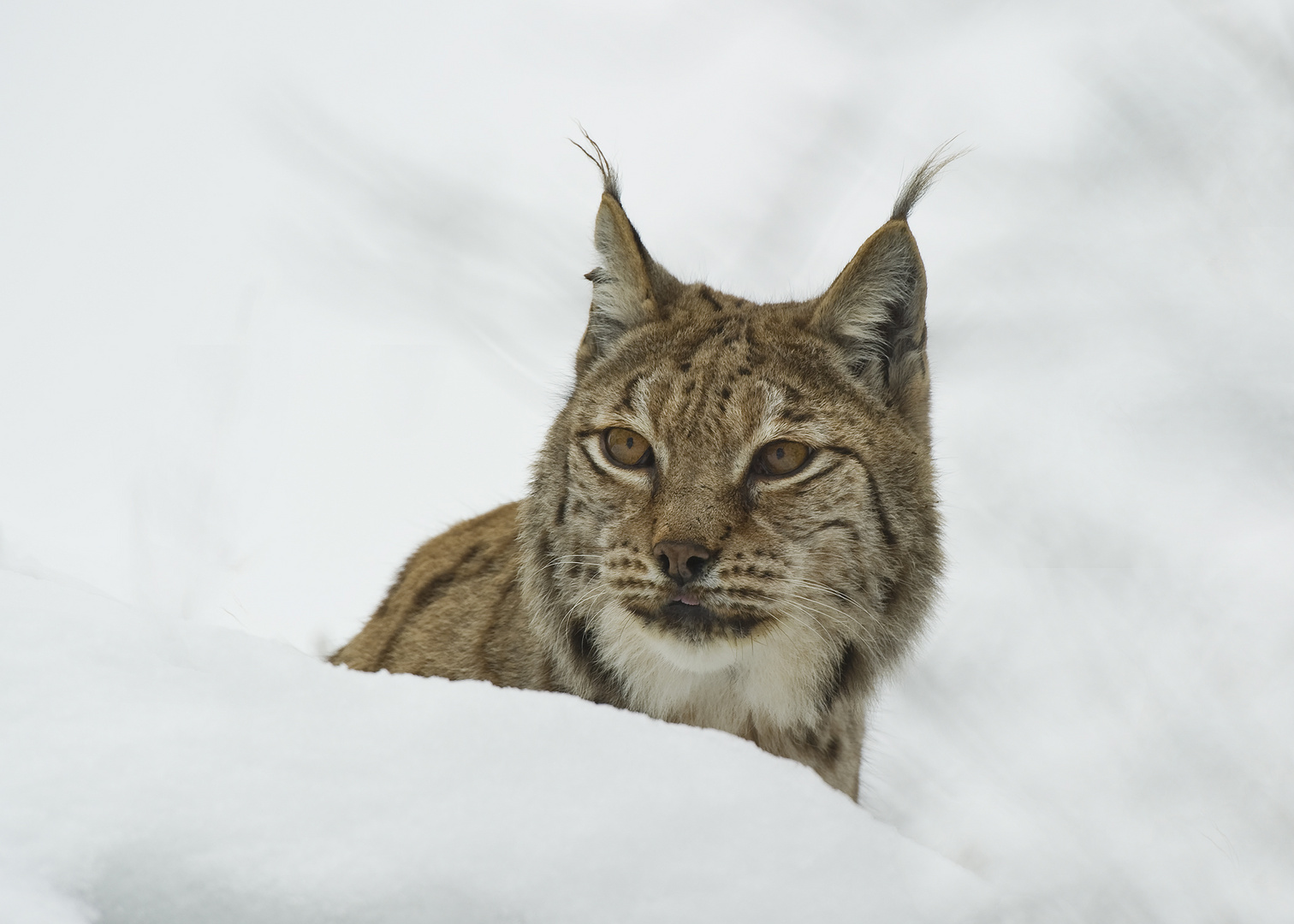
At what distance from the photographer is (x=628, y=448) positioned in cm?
338

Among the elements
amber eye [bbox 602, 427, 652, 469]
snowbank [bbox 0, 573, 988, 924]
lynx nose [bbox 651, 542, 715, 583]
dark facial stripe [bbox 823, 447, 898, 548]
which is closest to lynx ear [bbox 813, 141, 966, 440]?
dark facial stripe [bbox 823, 447, 898, 548]

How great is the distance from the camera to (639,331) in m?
3.79

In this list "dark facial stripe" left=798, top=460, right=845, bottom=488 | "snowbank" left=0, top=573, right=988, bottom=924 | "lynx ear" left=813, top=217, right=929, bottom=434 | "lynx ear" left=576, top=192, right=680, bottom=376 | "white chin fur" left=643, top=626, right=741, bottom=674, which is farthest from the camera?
"lynx ear" left=576, top=192, right=680, bottom=376

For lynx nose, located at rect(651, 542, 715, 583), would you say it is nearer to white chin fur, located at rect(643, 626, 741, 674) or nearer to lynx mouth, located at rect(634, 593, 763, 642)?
lynx mouth, located at rect(634, 593, 763, 642)

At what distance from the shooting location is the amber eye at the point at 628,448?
3346 mm

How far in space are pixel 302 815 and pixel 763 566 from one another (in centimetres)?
170

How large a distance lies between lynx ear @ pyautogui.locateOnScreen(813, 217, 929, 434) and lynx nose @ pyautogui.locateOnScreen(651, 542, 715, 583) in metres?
1.05

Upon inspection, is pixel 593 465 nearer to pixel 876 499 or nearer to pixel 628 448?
pixel 628 448

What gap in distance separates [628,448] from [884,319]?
3.18 feet

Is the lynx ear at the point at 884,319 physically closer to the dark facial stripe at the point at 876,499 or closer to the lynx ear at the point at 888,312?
the lynx ear at the point at 888,312

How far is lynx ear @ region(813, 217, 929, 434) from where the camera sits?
3.45 m

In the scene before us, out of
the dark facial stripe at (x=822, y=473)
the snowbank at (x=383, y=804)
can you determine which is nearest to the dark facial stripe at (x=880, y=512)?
the dark facial stripe at (x=822, y=473)

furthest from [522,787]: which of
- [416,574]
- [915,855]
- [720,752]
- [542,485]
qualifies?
[416,574]

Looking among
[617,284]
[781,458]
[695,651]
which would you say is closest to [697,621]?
[695,651]
